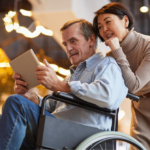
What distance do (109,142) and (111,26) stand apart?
2.73 ft

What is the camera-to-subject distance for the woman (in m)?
1.55

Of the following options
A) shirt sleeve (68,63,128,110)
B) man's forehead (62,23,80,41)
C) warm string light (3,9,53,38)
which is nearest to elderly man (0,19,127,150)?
shirt sleeve (68,63,128,110)

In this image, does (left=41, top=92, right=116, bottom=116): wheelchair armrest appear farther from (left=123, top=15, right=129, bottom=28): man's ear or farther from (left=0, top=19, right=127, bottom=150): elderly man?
(left=123, top=15, right=129, bottom=28): man's ear

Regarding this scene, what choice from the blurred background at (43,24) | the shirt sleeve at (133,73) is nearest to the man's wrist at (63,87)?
the shirt sleeve at (133,73)

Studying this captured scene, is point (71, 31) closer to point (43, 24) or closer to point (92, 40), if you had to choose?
point (92, 40)

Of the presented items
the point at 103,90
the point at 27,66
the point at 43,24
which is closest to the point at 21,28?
the point at 43,24

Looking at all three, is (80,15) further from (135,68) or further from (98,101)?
(98,101)

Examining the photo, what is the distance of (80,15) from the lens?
11.3 ft

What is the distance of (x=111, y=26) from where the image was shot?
1689 millimetres

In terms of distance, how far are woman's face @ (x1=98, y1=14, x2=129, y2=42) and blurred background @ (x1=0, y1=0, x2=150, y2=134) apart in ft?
4.96

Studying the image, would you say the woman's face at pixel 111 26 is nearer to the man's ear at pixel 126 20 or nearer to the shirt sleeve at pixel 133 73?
the man's ear at pixel 126 20

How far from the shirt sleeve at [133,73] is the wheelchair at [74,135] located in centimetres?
24

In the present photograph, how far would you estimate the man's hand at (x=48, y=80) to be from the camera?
1.25 metres

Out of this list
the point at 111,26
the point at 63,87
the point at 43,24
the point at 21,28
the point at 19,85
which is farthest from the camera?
the point at 21,28
